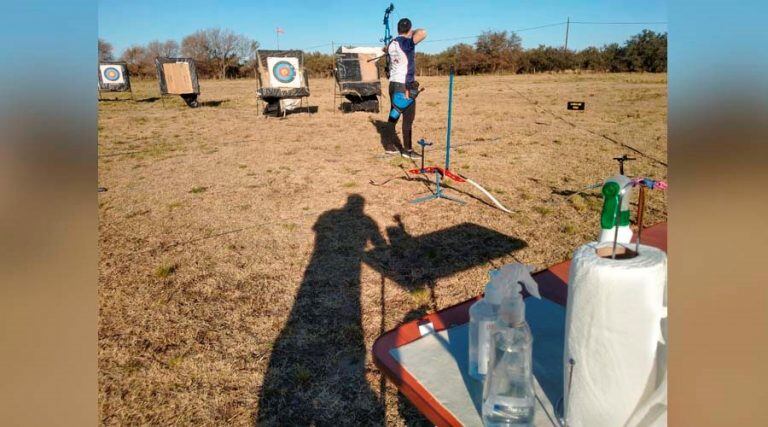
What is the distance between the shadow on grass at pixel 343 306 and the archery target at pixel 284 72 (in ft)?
23.4

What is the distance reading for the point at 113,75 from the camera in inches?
612

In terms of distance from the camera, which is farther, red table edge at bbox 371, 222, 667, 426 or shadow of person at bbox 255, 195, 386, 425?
shadow of person at bbox 255, 195, 386, 425

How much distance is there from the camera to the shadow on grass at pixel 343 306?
166cm

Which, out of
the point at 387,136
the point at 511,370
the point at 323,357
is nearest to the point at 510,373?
the point at 511,370

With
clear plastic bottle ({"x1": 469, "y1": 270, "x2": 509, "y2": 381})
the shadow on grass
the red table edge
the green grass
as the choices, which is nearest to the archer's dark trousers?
the shadow on grass

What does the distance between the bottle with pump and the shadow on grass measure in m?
1.00

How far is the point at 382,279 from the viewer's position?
8.31ft

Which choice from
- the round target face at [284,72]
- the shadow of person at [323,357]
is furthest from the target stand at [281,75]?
the shadow of person at [323,357]

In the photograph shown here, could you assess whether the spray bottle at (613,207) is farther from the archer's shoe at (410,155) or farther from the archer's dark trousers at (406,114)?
the archer's shoe at (410,155)

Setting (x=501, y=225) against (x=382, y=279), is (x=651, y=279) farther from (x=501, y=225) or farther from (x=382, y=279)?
(x=501, y=225)

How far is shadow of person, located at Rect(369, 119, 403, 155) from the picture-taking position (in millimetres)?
6418

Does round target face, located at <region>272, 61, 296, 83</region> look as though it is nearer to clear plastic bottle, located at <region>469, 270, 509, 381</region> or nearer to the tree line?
clear plastic bottle, located at <region>469, 270, 509, 381</region>
